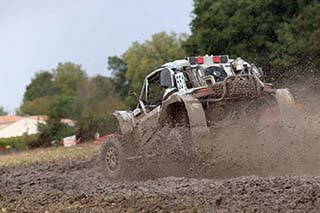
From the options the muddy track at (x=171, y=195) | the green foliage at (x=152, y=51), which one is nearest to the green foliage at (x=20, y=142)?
the green foliage at (x=152, y=51)

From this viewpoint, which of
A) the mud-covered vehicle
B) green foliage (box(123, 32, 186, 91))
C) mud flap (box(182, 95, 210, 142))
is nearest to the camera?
mud flap (box(182, 95, 210, 142))

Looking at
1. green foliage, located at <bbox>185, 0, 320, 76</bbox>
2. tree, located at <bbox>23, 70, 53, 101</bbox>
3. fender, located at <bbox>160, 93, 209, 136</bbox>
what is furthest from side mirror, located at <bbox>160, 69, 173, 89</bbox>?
tree, located at <bbox>23, 70, 53, 101</bbox>

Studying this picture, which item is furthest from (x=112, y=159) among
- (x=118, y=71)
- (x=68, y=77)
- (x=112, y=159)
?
(x=68, y=77)

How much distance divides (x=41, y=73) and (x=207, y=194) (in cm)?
13234

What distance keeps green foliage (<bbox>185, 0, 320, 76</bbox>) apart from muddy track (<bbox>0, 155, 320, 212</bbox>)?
24.3 metres

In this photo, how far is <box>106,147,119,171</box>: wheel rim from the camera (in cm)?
1436

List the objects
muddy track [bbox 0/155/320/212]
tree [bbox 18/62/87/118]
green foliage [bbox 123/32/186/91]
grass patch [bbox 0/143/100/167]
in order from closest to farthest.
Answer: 1. muddy track [bbox 0/155/320/212]
2. grass patch [bbox 0/143/100/167]
3. green foliage [bbox 123/32/186/91]
4. tree [bbox 18/62/87/118]

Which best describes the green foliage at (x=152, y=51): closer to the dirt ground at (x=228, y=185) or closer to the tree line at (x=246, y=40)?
the tree line at (x=246, y=40)

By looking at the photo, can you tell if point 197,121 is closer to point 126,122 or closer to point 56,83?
point 126,122

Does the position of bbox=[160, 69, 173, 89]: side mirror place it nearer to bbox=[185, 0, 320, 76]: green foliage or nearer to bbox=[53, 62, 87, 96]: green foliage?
bbox=[185, 0, 320, 76]: green foliage

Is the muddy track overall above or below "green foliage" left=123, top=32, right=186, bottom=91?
below

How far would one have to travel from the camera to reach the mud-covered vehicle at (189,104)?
1277 centimetres

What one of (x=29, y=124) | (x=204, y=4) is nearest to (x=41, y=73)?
(x=29, y=124)

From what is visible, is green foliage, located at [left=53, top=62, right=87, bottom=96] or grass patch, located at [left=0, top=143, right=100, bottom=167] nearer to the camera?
grass patch, located at [left=0, top=143, right=100, bottom=167]
